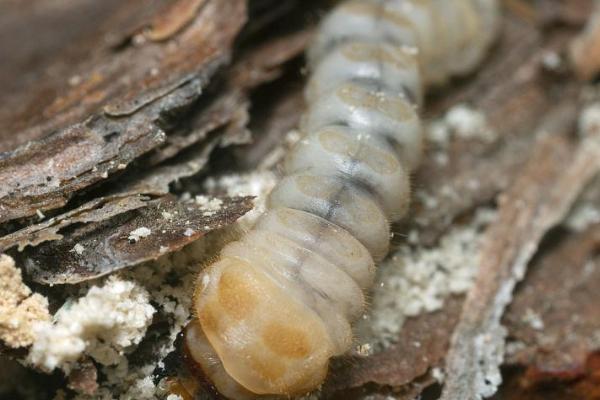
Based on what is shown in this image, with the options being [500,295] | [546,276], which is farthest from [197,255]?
[546,276]

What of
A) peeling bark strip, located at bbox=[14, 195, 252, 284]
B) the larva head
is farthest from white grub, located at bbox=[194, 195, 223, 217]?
the larva head

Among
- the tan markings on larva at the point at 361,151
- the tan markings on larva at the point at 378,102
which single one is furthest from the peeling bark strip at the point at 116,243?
the tan markings on larva at the point at 378,102

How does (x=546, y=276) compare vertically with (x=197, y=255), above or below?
below

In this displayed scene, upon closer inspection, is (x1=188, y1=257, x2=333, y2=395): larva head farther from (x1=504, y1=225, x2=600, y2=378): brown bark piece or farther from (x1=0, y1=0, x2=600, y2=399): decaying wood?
(x1=504, y1=225, x2=600, y2=378): brown bark piece

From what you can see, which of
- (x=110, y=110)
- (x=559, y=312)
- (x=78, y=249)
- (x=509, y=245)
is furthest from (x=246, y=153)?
(x=559, y=312)

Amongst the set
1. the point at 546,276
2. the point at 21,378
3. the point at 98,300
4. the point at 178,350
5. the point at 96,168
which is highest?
the point at 96,168

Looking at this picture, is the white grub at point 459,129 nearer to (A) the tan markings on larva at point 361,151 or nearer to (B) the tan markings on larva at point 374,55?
(B) the tan markings on larva at point 374,55

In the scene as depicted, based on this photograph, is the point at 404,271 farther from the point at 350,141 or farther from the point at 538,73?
the point at 538,73

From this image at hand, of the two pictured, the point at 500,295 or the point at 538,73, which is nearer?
the point at 500,295
